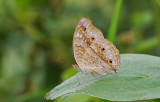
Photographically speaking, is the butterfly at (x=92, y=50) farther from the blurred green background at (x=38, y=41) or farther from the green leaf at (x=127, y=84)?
the blurred green background at (x=38, y=41)

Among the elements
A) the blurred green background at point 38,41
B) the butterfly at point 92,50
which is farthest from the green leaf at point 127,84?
the blurred green background at point 38,41

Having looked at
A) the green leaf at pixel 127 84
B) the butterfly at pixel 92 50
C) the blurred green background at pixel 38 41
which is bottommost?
the green leaf at pixel 127 84

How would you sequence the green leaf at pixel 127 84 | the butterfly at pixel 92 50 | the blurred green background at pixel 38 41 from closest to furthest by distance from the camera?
the green leaf at pixel 127 84 < the butterfly at pixel 92 50 < the blurred green background at pixel 38 41

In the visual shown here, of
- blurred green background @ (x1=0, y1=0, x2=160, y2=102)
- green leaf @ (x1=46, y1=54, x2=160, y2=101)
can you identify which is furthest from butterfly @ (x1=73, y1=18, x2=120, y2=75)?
blurred green background @ (x1=0, y1=0, x2=160, y2=102)

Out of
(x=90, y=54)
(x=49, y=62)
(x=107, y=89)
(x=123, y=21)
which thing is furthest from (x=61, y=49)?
(x=107, y=89)

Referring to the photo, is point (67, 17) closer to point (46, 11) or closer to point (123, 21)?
point (46, 11)

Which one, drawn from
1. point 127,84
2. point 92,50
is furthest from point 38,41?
point 127,84
